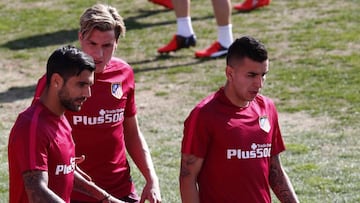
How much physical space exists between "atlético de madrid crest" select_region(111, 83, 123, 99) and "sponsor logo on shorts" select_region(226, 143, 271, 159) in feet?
3.67

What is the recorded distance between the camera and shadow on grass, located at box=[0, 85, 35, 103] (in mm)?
12609

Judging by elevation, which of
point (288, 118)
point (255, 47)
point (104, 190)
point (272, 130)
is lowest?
point (288, 118)

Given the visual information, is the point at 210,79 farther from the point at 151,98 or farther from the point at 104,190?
the point at 104,190

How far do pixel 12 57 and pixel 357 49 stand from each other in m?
4.71

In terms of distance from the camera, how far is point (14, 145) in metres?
5.38

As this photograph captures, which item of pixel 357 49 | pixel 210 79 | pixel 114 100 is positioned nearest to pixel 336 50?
pixel 357 49

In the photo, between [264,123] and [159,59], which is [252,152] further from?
[159,59]

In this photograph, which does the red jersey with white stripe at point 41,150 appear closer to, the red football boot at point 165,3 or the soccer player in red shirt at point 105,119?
the soccer player in red shirt at point 105,119

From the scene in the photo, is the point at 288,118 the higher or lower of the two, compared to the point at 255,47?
lower

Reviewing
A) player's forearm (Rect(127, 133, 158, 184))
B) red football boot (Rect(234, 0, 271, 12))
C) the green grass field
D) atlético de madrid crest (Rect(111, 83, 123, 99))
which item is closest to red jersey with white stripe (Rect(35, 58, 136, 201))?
atlético de madrid crest (Rect(111, 83, 123, 99))

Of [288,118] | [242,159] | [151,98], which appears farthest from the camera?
[151,98]

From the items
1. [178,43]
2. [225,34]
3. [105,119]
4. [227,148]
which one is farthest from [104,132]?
[178,43]

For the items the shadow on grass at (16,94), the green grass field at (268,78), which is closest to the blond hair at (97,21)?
the green grass field at (268,78)

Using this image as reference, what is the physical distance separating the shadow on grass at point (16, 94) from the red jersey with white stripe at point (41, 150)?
23.3 ft
